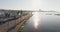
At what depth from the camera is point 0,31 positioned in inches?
661
